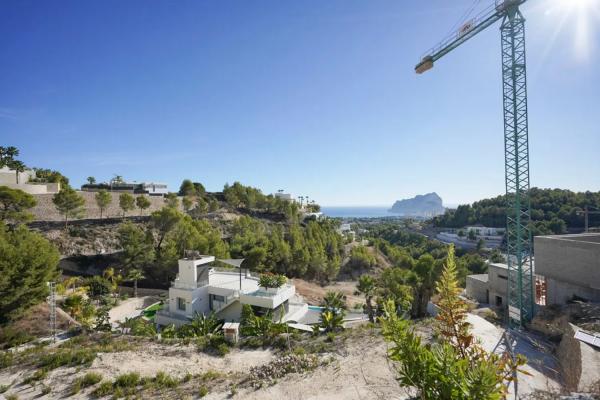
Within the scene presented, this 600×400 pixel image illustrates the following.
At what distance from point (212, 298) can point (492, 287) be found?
2118 centimetres

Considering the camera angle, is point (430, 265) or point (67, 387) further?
point (430, 265)

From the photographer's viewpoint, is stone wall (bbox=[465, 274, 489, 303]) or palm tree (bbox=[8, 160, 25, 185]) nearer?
stone wall (bbox=[465, 274, 489, 303])

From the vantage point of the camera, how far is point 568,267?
1673 centimetres

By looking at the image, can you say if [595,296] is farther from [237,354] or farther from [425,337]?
[237,354]

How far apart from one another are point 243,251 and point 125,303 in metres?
11.5

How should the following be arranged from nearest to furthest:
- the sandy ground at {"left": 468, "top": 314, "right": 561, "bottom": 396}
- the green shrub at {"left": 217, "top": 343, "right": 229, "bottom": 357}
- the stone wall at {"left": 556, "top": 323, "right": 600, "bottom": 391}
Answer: the stone wall at {"left": 556, "top": 323, "right": 600, "bottom": 391}
the sandy ground at {"left": 468, "top": 314, "right": 561, "bottom": 396}
the green shrub at {"left": 217, "top": 343, "right": 229, "bottom": 357}

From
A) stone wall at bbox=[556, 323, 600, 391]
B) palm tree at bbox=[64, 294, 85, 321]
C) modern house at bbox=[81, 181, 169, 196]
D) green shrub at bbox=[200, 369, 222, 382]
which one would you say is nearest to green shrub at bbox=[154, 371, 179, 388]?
green shrub at bbox=[200, 369, 222, 382]

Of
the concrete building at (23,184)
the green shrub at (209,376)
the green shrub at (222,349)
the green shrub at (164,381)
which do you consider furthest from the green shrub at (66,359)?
the concrete building at (23,184)

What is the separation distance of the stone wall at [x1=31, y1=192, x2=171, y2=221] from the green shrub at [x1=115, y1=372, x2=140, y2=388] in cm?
3269

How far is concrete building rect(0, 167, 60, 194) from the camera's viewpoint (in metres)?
34.4

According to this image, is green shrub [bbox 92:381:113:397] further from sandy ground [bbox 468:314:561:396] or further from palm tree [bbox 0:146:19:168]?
palm tree [bbox 0:146:19:168]

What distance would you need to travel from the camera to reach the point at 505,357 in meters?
3.82

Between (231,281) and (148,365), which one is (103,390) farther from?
(231,281)

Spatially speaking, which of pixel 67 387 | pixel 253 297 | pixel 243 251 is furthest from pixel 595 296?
pixel 243 251
